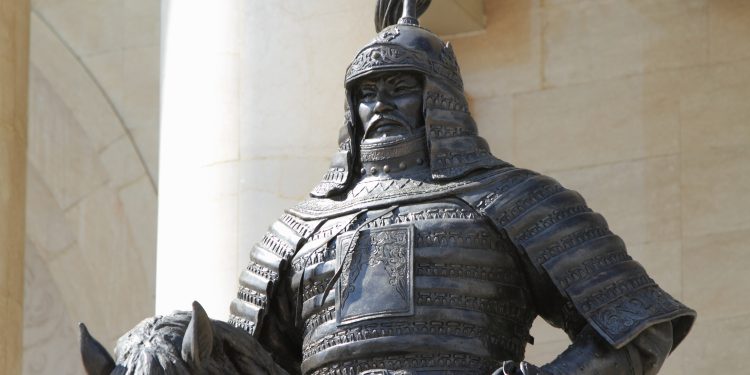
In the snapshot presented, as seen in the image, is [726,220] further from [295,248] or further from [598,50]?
[295,248]

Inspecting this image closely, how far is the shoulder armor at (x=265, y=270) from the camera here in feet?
32.0

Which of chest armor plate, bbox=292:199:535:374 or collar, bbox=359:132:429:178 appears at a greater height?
collar, bbox=359:132:429:178

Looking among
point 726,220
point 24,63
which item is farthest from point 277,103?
point 726,220

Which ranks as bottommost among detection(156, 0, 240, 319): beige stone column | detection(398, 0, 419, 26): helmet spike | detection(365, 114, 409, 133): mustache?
detection(365, 114, 409, 133): mustache

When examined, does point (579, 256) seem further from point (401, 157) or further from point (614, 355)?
point (401, 157)

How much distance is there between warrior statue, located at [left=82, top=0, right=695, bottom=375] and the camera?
9.26 metres

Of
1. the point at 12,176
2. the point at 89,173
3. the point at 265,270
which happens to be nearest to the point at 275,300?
the point at 265,270

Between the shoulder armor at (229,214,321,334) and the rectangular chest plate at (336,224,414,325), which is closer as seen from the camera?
the rectangular chest plate at (336,224,414,325)

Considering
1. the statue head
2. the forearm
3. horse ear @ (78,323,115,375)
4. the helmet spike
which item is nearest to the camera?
horse ear @ (78,323,115,375)

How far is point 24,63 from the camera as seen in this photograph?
14.1m

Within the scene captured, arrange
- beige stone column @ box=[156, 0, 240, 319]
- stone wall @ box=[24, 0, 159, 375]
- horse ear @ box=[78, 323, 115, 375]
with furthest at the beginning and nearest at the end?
stone wall @ box=[24, 0, 159, 375] → beige stone column @ box=[156, 0, 240, 319] → horse ear @ box=[78, 323, 115, 375]

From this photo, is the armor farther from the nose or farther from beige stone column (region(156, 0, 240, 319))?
beige stone column (region(156, 0, 240, 319))

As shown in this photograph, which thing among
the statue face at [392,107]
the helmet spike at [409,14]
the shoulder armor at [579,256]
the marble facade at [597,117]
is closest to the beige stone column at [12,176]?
the marble facade at [597,117]

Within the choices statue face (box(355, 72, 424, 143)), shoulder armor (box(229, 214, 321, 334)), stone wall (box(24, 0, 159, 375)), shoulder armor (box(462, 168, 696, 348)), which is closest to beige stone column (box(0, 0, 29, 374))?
stone wall (box(24, 0, 159, 375))
